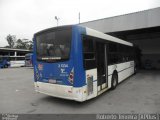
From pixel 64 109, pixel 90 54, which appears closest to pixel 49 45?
pixel 90 54

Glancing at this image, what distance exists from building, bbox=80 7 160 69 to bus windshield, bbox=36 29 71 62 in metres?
9.70

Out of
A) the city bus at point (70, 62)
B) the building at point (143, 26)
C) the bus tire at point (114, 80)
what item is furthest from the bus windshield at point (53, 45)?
the building at point (143, 26)

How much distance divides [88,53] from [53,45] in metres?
1.31

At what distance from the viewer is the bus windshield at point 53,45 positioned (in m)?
5.56

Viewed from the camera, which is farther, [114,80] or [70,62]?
[114,80]

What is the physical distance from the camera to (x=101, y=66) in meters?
7.04

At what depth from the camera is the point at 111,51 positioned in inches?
320

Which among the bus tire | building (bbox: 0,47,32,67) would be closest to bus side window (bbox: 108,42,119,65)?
the bus tire

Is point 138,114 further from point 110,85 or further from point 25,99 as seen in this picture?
point 25,99

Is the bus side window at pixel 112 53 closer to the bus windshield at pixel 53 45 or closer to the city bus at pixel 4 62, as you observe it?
the bus windshield at pixel 53 45

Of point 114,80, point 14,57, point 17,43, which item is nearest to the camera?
point 114,80

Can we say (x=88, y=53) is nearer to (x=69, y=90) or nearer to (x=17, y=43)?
Result: (x=69, y=90)

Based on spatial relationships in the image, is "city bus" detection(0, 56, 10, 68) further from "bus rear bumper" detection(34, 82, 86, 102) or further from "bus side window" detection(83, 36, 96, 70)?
"bus side window" detection(83, 36, 96, 70)

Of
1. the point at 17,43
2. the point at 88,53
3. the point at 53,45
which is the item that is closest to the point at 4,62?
the point at 53,45
